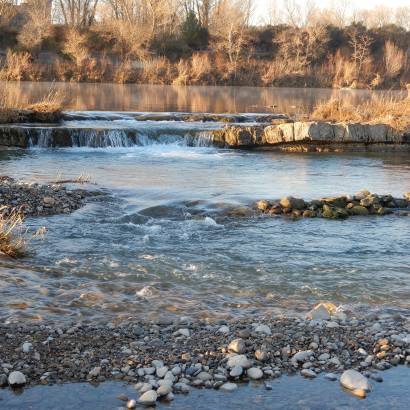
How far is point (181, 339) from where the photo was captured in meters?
5.16

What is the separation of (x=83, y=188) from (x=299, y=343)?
7.66 m

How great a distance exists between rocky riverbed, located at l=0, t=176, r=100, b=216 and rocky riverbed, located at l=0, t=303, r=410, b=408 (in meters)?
4.73

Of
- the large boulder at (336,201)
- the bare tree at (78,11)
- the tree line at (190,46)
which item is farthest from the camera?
the bare tree at (78,11)

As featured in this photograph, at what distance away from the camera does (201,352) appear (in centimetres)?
491

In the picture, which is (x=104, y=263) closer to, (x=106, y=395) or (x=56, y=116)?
(x=106, y=395)

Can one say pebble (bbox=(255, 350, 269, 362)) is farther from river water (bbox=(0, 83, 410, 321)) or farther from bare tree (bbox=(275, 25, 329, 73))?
bare tree (bbox=(275, 25, 329, 73))

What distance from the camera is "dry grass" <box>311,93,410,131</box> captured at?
19500mm

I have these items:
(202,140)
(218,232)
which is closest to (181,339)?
(218,232)

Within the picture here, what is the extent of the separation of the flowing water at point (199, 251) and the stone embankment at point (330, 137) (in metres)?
3.60

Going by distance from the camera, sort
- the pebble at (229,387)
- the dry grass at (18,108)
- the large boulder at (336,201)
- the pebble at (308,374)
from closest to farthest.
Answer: the pebble at (229,387) → the pebble at (308,374) → the large boulder at (336,201) → the dry grass at (18,108)

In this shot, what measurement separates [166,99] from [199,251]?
85.3ft

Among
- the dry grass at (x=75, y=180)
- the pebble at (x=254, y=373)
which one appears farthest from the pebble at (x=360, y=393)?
the dry grass at (x=75, y=180)

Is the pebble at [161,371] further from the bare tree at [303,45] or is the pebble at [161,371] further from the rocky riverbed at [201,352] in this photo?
the bare tree at [303,45]

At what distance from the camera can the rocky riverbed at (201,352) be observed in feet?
14.7
